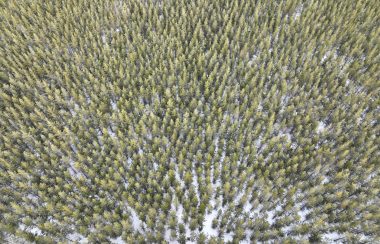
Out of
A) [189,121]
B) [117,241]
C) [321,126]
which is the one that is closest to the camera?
[117,241]

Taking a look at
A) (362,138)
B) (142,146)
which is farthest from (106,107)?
(362,138)

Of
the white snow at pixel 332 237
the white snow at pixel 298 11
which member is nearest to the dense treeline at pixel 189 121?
the white snow at pixel 332 237

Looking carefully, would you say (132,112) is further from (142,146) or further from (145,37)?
(145,37)

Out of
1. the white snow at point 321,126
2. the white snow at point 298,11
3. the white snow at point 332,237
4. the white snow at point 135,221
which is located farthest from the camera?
the white snow at point 298,11

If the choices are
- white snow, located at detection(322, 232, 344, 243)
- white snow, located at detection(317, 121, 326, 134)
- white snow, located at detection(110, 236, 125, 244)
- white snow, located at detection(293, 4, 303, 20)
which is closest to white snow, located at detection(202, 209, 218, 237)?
white snow, located at detection(110, 236, 125, 244)

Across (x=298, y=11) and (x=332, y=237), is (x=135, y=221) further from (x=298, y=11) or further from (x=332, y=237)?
(x=298, y=11)

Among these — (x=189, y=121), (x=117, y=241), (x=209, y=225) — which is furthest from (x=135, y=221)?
(x=189, y=121)

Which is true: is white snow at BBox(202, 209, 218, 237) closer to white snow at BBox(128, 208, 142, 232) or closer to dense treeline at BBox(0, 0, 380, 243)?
dense treeline at BBox(0, 0, 380, 243)

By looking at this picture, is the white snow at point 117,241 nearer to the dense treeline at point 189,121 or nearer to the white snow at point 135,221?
the dense treeline at point 189,121
